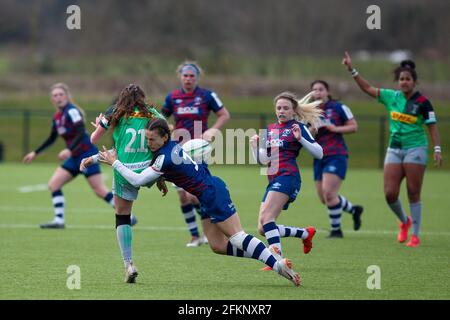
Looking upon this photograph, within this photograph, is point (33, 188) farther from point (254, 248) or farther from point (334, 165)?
point (254, 248)

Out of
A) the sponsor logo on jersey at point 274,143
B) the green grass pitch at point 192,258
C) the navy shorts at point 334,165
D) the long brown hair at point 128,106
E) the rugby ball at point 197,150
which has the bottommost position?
the green grass pitch at point 192,258

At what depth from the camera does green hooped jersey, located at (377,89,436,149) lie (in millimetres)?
11148

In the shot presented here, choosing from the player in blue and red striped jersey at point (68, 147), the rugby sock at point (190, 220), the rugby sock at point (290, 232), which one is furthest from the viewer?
the player in blue and red striped jersey at point (68, 147)

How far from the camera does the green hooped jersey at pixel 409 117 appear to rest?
11.1 meters

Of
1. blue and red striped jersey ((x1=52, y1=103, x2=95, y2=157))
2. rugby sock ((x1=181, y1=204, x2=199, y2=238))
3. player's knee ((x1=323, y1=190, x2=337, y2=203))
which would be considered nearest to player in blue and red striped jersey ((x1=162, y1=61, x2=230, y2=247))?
rugby sock ((x1=181, y1=204, x2=199, y2=238))

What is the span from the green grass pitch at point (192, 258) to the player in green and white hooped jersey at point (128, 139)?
1.38ft

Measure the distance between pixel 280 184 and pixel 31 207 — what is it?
8.13 m

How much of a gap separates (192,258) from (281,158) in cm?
169

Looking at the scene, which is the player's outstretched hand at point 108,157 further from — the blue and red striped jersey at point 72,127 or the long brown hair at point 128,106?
the blue and red striped jersey at point 72,127

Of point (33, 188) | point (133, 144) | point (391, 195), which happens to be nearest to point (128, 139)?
point (133, 144)

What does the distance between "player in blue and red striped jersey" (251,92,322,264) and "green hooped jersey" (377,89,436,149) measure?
90.6 inches

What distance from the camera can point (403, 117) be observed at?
36.9 feet

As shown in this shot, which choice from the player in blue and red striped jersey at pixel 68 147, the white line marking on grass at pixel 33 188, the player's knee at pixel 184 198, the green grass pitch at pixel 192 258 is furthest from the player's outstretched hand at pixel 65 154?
the white line marking on grass at pixel 33 188
